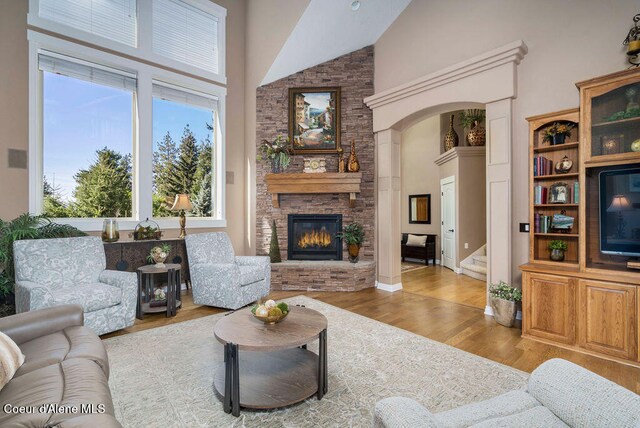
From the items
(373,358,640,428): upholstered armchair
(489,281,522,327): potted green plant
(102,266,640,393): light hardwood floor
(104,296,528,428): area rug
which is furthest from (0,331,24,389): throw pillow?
(489,281,522,327): potted green plant

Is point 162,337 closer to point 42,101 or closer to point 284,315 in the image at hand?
point 284,315

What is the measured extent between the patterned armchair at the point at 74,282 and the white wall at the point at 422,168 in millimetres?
6780

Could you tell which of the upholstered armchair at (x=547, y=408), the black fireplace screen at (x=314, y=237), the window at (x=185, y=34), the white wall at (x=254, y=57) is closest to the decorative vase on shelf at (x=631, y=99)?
the upholstered armchair at (x=547, y=408)

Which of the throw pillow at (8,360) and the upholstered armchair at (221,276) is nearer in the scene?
the throw pillow at (8,360)

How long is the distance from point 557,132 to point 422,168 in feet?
18.0

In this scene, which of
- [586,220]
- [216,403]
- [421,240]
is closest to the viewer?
[216,403]

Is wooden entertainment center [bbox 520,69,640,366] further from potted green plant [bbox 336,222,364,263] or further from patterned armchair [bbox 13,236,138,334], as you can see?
patterned armchair [bbox 13,236,138,334]

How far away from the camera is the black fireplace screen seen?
5828 millimetres

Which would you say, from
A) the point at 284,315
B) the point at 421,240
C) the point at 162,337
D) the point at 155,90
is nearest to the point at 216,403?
the point at 284,315

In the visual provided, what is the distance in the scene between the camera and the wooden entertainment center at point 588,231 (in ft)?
9.30

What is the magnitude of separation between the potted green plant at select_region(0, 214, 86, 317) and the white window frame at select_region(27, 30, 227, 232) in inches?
12.0

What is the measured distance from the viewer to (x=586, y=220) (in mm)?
3184

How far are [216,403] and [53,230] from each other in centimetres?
321

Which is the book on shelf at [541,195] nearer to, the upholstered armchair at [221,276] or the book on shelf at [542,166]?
the book on shelf at [542,166]
